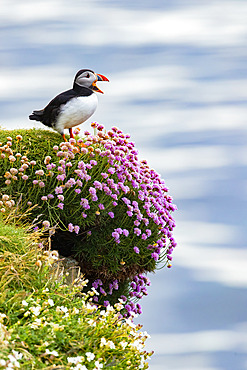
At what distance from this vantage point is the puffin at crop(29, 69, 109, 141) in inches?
260

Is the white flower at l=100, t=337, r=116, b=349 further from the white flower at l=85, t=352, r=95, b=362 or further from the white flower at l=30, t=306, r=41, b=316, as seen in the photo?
the white flower at l=30, t=306, r=41, b=316

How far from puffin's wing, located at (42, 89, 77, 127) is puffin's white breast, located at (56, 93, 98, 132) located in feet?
0.19

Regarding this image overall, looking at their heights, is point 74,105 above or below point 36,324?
above

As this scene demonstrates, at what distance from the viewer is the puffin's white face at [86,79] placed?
6875mm

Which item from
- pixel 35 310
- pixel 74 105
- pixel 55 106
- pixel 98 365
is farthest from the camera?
pixel 55 106

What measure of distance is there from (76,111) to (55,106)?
30 cm

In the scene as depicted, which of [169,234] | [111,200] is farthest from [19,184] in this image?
[169,234]

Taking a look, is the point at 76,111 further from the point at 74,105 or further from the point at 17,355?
the point at 17,355

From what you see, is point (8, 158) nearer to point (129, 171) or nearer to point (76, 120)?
point (76, 120)

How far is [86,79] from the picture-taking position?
688 centimetres

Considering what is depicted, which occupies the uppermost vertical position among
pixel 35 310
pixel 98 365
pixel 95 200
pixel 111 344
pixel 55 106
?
pixel 55 106

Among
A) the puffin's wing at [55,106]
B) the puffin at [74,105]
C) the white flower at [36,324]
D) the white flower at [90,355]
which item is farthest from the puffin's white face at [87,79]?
the white flower at [90,355]

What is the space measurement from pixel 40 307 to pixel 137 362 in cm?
85

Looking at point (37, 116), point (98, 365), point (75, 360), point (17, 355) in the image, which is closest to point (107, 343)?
point (98, 365)
